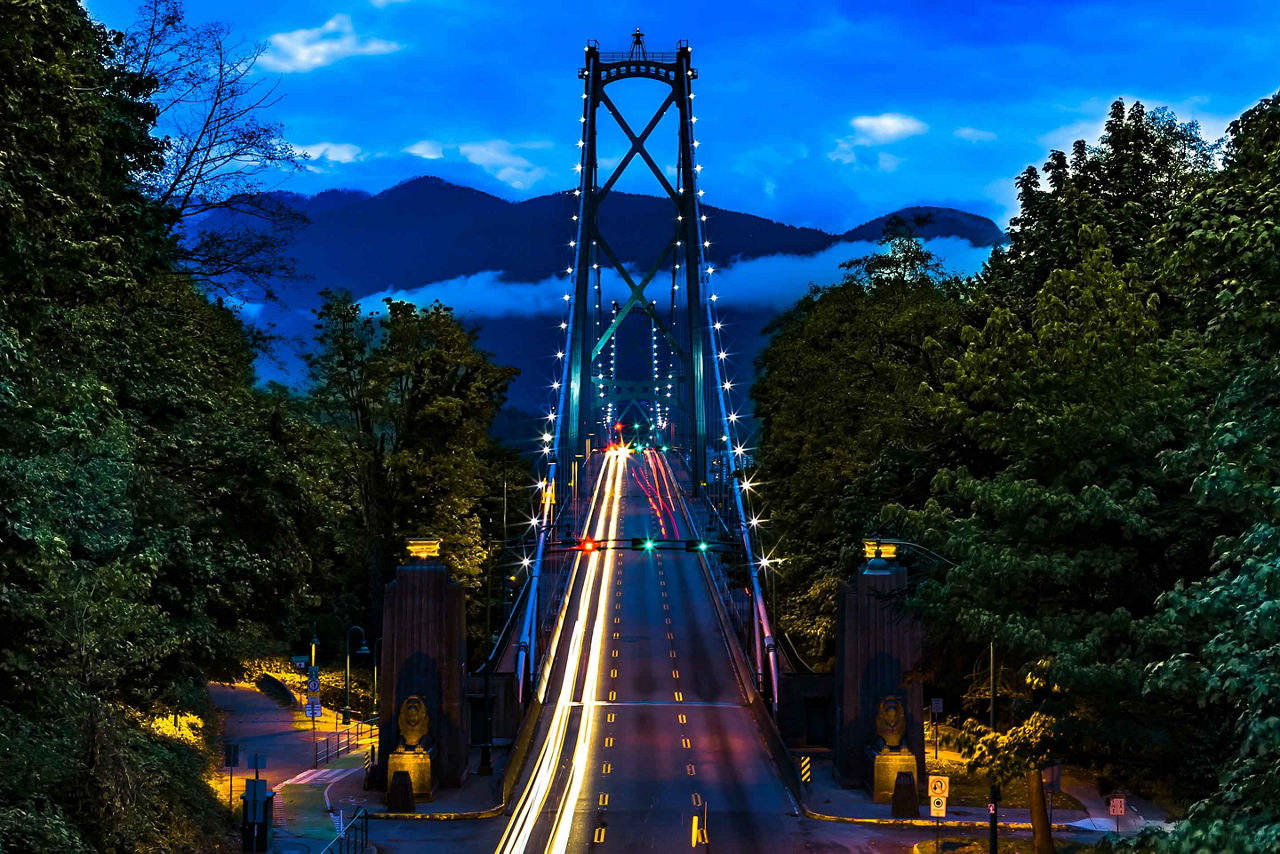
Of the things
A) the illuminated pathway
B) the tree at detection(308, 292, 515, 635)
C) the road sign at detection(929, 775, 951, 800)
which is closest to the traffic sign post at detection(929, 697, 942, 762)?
the illuminated pathway

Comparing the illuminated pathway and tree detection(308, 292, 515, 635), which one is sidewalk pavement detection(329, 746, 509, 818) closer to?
the illuminated pathway

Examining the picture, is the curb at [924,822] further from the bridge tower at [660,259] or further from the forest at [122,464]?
the bridge tower at [660,259]

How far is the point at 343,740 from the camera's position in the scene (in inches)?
1966

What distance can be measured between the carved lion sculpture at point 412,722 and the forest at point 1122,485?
13.0 metres

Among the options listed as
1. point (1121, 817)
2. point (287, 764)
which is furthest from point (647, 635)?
point (1121, 817)

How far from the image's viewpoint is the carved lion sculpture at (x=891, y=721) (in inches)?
1422

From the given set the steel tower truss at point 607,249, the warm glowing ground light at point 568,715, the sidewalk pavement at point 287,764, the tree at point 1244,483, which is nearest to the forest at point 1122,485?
the tree at point 1244,483

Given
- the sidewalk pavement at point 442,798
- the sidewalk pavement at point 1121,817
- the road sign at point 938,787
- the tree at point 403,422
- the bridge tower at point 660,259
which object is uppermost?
the bridge tower at point 660,259

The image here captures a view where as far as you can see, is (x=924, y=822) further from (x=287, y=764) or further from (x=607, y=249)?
(x=607, y=249)

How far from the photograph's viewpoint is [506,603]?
73.2 meters

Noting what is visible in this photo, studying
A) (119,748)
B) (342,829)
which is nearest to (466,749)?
(342,829)

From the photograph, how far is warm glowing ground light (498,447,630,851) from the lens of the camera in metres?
34.5

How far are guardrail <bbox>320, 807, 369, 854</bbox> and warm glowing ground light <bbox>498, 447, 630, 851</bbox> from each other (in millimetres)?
3352

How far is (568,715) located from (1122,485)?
117 feet
